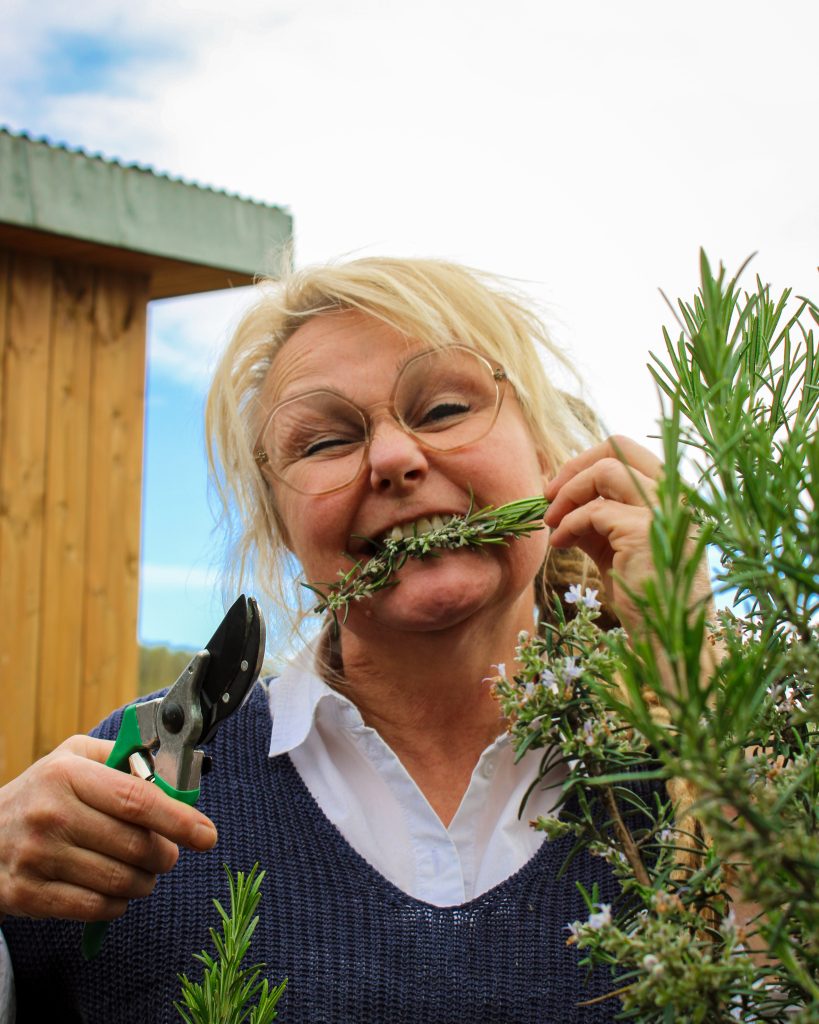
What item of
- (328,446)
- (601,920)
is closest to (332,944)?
(328,446)

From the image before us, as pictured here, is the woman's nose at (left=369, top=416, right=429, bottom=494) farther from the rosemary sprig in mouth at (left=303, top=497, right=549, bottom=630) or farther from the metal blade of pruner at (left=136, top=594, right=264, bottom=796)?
the metal blade of pruner at (left=136, top=594, right=264, bottom=796)

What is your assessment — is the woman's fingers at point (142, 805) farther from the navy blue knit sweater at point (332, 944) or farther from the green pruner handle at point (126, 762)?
the navy blue knit sweater at point (332, 944)

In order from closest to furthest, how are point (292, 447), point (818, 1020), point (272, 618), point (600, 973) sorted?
point (818, 1020) → point (600, 973) → point (292, 447) → point (272, 618)

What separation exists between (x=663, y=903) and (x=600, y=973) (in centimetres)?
122

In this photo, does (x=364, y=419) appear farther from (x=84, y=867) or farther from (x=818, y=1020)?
(x=818, y=1020)

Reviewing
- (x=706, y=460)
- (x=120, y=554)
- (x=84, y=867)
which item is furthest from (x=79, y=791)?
(x=120, y=554)

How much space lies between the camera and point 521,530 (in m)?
1.54

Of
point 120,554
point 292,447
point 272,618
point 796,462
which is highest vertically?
point 120,554

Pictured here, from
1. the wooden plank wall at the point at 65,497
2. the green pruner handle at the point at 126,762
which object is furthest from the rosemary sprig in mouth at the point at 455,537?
the wooden plank wall at the point at 65,497

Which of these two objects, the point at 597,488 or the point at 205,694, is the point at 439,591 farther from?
the point at 205,694

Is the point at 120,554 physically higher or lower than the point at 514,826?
higher

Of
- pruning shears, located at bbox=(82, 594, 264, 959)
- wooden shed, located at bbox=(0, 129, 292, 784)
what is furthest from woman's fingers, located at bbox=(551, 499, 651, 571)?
wooden shed, located at bbox=(0, 129, 292, 784)

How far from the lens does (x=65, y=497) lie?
4281 mm

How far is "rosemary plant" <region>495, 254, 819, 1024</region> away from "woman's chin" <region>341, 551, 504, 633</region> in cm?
94
